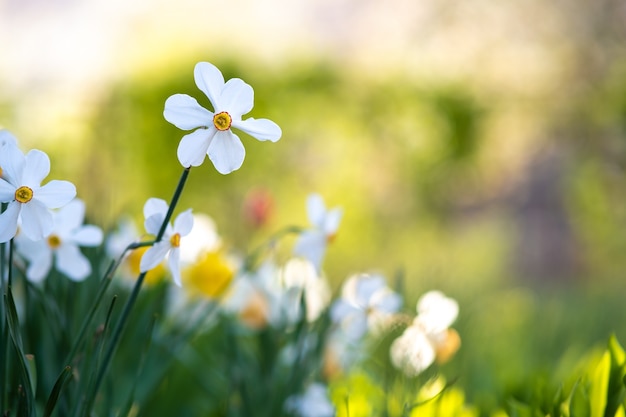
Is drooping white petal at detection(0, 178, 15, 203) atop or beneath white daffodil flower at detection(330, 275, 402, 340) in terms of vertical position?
atop

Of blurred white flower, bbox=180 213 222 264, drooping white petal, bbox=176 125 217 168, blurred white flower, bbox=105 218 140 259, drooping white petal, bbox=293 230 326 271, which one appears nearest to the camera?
drooping white petal, bbox=176 125 217 168

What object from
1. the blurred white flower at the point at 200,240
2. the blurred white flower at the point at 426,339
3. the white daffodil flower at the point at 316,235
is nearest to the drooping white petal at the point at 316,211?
the white daffodil flower at the point at 316,235

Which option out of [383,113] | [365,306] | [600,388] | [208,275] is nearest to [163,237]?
[365,306]

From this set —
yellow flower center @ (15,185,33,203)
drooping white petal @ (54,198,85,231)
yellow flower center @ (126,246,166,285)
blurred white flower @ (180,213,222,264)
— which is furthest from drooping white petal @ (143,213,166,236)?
blurred white flower @ (180,213,222,264)

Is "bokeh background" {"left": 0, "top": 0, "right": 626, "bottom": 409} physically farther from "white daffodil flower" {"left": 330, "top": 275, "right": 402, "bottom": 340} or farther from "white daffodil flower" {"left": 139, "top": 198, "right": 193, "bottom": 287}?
"white daffodil flower" {"left": 139, "top": 198, "right": 193, "bottom": 287}

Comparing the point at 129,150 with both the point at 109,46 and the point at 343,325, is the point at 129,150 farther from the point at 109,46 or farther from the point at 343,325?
the point at 343,325

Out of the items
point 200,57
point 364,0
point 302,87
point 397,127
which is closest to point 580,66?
point 397,127
